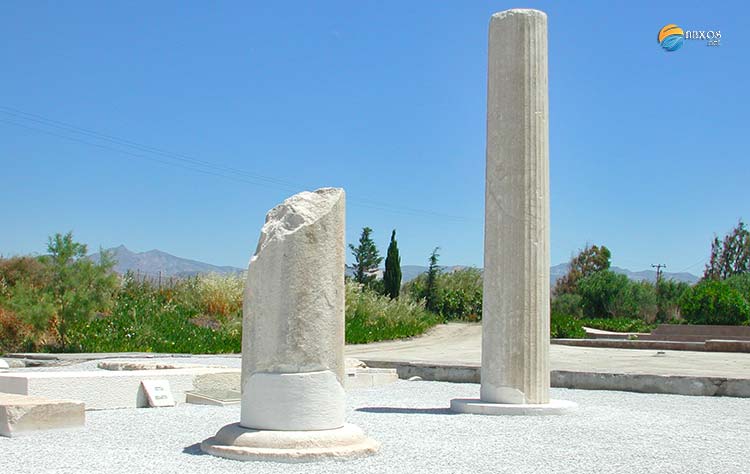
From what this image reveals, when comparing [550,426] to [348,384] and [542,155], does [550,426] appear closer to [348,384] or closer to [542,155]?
[542,155]

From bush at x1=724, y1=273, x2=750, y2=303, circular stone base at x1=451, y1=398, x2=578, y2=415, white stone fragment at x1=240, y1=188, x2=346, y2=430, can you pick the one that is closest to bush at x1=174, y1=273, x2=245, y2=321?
circular stone base at x1=451, y1=398, x2=578, y2=415

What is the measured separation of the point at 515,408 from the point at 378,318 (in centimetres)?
1757

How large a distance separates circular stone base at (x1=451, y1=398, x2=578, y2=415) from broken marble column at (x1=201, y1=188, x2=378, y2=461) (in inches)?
107

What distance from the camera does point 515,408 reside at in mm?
8531

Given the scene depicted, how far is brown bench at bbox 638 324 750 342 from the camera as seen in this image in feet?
79.3

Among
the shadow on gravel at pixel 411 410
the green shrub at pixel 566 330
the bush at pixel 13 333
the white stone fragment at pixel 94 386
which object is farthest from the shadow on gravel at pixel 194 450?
the green shrub at pixel 566 330

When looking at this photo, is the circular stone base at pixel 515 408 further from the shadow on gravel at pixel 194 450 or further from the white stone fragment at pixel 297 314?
the shadow on gravel at pixel 194 450

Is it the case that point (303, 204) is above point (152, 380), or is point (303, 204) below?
above

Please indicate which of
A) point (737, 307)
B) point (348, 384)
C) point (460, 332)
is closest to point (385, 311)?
point (460, 332)

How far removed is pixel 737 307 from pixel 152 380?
2156 centimetres

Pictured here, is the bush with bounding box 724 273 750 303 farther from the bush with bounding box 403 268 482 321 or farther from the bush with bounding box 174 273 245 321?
the bush with bounding box 174 273 245 321

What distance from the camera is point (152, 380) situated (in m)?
9.49

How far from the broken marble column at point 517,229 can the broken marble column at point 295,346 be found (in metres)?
2.96

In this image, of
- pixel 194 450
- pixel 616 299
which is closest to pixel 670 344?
pixel 194 450
